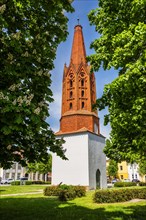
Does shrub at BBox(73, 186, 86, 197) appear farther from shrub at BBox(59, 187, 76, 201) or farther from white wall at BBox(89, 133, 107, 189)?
white wall at BBox(89, 133, 107, 189)

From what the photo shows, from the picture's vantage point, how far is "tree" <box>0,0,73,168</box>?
6.02m

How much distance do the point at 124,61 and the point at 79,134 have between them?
963 inches

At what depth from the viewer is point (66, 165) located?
32875 mm

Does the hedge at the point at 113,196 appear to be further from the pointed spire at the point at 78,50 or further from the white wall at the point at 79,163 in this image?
the pointed spire at the point at 78,50

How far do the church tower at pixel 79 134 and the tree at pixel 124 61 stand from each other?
69.7ft

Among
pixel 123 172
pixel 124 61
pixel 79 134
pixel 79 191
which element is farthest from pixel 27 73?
pixel 123 172

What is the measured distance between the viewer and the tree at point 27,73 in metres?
6.02

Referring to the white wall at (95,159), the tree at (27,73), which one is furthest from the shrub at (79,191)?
the tree at (27,73)

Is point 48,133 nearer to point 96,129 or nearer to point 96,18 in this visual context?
point 96,18

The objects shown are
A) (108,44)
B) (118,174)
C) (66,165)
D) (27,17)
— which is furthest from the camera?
(118,174)

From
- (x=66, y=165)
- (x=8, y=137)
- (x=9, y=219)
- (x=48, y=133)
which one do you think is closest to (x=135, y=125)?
(x=48, y=133)

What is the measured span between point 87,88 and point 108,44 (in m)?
24.9

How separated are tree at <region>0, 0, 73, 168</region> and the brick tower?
78.9 ft

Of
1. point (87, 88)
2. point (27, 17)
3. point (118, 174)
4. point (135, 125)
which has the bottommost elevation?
point (118, 174)
